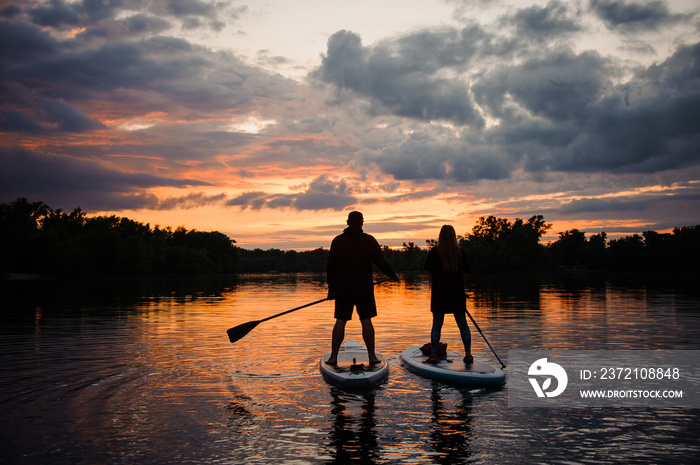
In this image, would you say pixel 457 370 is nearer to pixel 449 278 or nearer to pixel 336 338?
pixel 449 278

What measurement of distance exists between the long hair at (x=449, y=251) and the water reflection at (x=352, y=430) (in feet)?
9.21

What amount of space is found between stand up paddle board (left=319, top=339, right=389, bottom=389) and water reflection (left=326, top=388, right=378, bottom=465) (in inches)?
10.8

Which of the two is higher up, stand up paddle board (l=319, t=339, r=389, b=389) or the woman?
the woman

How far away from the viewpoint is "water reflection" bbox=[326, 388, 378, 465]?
533cm

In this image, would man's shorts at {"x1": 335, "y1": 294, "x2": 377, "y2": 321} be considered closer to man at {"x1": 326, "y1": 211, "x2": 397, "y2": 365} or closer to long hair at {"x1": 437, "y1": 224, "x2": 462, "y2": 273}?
man at {"x1": 326, "y1": 211, "x2": 397, "y2": 365}

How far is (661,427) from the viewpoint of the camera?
619 cm

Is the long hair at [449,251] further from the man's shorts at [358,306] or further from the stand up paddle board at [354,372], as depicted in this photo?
the stand up paddle board at [354,372]

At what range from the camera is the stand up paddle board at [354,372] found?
8367 mm

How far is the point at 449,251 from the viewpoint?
9508 mm

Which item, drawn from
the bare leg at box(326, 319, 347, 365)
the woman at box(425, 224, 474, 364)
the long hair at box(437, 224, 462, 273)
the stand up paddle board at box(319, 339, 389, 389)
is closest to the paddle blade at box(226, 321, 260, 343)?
the stand up paddle board at box(319, 339, 389, 389)

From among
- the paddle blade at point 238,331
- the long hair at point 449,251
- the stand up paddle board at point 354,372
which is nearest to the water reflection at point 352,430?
the stand up paddle board at point 354,372

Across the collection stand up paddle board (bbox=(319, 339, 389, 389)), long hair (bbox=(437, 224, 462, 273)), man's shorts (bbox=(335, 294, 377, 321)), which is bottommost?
stand up paddle board (bbox=(319, 339, 389, 389))

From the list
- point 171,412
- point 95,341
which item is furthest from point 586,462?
point 95,341

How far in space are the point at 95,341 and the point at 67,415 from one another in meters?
8.21
